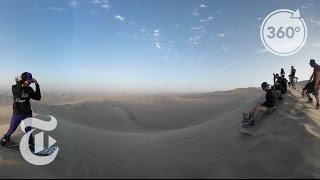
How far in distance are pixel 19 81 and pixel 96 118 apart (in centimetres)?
1353

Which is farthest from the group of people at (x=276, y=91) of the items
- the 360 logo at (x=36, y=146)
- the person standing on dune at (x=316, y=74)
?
the 360 logo at (x=36, y=146)

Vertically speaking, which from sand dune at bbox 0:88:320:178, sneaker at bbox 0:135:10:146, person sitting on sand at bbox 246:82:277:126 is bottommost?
sand dune at bbox 0:88:320:178

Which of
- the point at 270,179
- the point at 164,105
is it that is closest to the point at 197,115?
the point at 164,105

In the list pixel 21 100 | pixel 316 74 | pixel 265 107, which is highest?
pixel 316 74

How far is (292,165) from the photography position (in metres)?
7.45

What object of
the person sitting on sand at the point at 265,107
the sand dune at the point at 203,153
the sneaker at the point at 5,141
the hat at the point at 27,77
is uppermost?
the hat at the point at 27,77

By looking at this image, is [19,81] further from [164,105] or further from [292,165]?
[164,105]

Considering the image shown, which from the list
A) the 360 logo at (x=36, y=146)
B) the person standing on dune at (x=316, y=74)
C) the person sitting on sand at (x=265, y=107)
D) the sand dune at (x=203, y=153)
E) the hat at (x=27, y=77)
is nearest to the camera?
the sand dune at (x=203, y=153)

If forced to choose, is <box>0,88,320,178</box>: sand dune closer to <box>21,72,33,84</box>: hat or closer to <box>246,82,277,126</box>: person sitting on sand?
<box>246,82,277,126</box>: person sitting on sand

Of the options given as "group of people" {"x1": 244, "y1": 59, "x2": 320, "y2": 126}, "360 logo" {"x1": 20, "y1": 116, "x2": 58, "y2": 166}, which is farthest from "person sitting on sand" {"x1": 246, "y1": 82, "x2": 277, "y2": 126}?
"360 logo" {"x1": 20, "y1": 116, "x2": 58, "y2": 166}

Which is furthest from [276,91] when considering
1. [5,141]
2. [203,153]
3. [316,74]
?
[5,141]

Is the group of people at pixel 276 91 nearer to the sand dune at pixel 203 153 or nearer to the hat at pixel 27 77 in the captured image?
the sand dune at pixel 203 153

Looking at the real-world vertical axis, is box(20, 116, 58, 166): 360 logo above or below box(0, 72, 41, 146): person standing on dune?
below

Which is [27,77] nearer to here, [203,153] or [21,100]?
[21,100]
